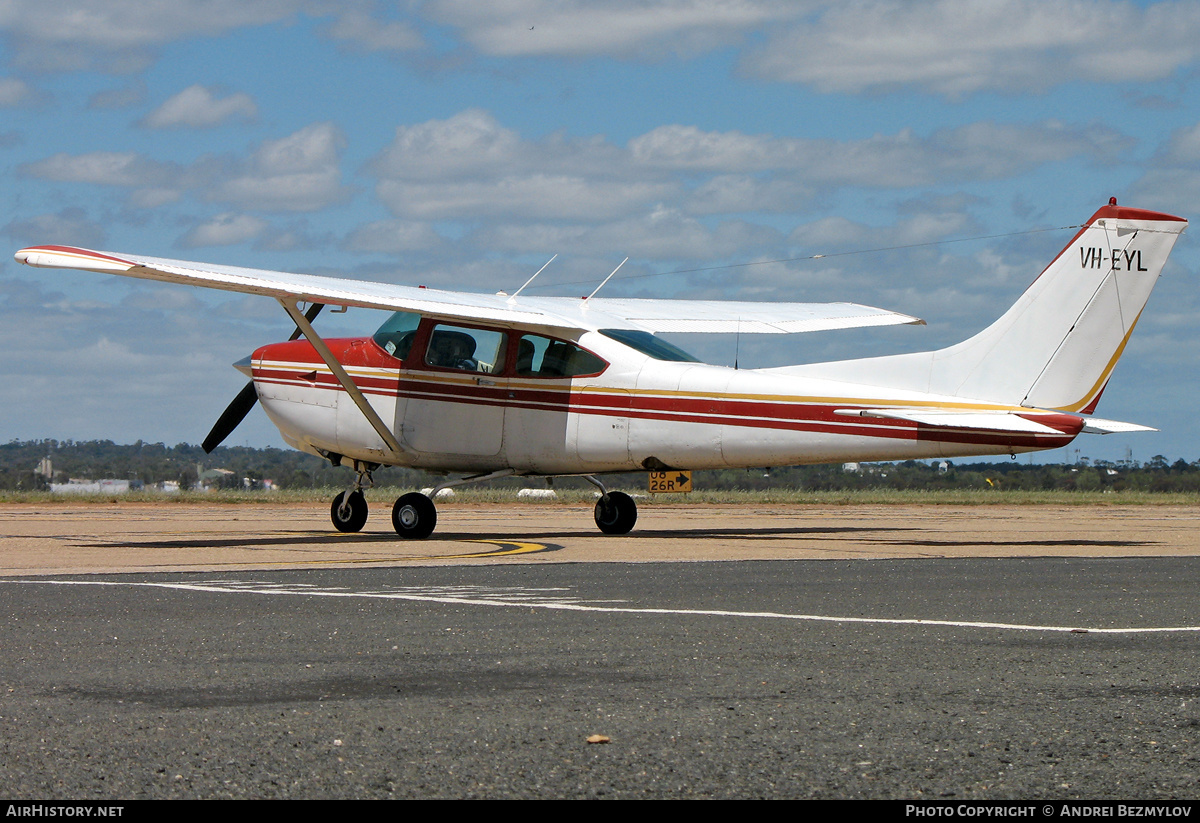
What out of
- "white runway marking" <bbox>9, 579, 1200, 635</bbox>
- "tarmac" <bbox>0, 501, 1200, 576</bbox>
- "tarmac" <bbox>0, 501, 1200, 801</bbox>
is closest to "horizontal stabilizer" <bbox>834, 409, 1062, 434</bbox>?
"tarmac" <bbox>0, 501, 1200, 576</bbox>

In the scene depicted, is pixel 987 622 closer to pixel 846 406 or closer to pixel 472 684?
pixel 472 684

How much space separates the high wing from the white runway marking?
4402 mm

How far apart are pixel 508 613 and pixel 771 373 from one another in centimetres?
875

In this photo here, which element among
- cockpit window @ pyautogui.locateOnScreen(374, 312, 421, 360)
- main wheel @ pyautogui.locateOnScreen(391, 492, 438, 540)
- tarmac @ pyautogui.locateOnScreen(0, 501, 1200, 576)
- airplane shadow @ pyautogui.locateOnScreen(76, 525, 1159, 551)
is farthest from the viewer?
cockpit window @ pyautogui.locateOnScreen(374, 312, 421, 360)

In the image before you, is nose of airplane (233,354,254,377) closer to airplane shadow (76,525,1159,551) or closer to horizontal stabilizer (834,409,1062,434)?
airplane shadow (76,525,1159,551)

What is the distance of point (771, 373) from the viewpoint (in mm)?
17172

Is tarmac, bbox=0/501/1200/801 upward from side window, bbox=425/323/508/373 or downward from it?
downward

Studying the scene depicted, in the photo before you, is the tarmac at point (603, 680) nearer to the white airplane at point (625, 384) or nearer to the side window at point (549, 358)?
the white airplane at point (625, 384)

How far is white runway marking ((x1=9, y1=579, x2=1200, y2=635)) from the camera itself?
835 cm

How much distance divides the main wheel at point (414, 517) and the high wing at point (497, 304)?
2.46 m

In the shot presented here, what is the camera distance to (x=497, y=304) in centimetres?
1872

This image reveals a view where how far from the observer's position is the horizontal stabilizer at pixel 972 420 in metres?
15.6

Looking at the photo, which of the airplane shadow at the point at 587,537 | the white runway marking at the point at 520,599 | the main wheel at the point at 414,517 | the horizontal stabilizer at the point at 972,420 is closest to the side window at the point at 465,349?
the main wheel at the point at 414,517
